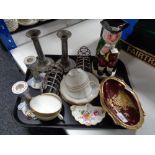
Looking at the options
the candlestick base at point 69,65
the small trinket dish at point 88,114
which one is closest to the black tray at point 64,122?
the small trinket dish at point 88,114

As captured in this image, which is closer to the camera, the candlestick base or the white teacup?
the white teacup

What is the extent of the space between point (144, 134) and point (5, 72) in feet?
2.54

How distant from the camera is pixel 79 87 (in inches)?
20.8

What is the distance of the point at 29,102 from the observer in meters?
0.55

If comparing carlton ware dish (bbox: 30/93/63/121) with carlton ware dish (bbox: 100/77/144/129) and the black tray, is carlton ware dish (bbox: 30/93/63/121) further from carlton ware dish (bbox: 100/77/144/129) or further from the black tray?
carlton ware dish (bbox: 100/77/144/129)

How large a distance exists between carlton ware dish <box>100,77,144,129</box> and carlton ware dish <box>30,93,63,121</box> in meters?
0.13

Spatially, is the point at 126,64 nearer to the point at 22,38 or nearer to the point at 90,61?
the point at 90,61

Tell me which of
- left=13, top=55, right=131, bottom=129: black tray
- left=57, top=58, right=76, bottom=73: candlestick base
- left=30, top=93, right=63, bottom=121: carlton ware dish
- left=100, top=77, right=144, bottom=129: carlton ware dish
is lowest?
left=13, top=55, right=131, bottom=129: black tray

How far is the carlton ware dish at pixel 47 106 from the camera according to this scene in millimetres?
512

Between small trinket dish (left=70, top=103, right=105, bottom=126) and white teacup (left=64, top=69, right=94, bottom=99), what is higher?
white teacup (left=64, top=69, right=94, bottom=99)

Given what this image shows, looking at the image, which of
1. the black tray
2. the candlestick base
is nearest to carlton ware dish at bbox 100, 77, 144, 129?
the black tray

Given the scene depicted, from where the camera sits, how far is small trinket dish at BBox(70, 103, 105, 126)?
54 cm

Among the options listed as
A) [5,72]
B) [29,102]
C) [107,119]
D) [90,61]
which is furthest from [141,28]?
[5,72]

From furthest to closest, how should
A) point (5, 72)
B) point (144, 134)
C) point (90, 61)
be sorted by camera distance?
point (5, 72) → point (90, 61) → point (144, 134)
